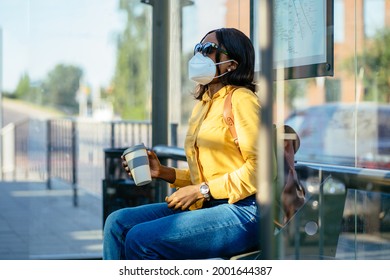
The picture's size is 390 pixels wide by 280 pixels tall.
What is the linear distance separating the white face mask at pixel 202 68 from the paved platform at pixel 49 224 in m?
2.65

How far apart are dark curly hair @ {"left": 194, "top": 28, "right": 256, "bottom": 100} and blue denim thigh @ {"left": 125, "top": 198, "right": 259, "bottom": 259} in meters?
0.52

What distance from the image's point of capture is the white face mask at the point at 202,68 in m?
3.05

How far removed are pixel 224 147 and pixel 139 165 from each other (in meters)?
0.38

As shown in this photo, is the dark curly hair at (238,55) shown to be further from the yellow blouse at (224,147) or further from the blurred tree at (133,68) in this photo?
the blurred tree at (133,68)

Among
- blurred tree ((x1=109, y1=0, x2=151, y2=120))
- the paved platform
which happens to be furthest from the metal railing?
blurred tree ((x1=109, y1=0, x2=151, y2=120))

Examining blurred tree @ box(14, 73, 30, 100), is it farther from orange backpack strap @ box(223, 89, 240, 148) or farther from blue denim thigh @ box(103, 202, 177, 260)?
orange backpack strap @ box(223, 89, 240, 148)

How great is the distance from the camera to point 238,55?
3.08m

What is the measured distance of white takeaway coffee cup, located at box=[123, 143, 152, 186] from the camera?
3.07 m

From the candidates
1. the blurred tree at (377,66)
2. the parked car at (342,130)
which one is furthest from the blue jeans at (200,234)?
the parked car at (342,130)

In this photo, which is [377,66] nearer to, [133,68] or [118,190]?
[133,68]

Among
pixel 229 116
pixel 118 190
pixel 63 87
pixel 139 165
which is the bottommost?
pixel 118 190

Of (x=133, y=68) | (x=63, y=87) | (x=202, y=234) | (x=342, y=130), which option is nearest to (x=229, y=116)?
(x=202, y=234)
